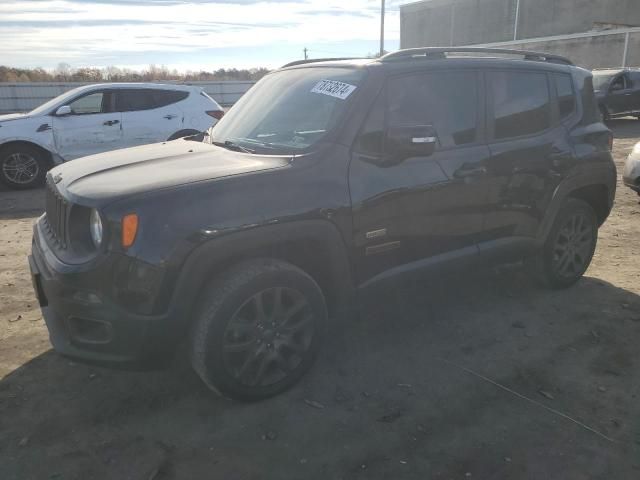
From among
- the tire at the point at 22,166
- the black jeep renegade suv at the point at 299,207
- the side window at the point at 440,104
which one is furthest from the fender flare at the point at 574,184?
the tire at the point at 22,166

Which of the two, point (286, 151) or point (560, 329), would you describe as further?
point (560, 329)

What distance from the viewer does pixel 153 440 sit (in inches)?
104

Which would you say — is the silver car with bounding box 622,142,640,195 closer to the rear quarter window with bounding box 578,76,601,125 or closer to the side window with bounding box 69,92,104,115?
the rear quarter window with bounding box 578,76,601,125

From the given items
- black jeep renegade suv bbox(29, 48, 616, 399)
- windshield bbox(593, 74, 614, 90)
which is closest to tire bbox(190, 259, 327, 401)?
black jeep renegade suv bbox(29, 48, 616, 399)

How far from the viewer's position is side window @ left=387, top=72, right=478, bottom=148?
127 inches

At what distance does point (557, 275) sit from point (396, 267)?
6.15 ft

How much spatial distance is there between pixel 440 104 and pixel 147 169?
190 cm

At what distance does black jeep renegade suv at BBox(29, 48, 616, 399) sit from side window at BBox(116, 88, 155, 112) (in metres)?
5.76

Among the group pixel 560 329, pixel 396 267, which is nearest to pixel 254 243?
pixel 396 267

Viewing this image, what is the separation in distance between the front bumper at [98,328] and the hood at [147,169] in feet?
1.37

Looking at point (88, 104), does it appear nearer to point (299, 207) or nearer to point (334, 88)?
point (334, 88)

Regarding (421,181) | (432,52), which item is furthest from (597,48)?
(421,181)

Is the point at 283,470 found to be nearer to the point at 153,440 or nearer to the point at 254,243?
the point at 153,440

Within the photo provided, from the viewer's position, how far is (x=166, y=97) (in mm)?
9320
